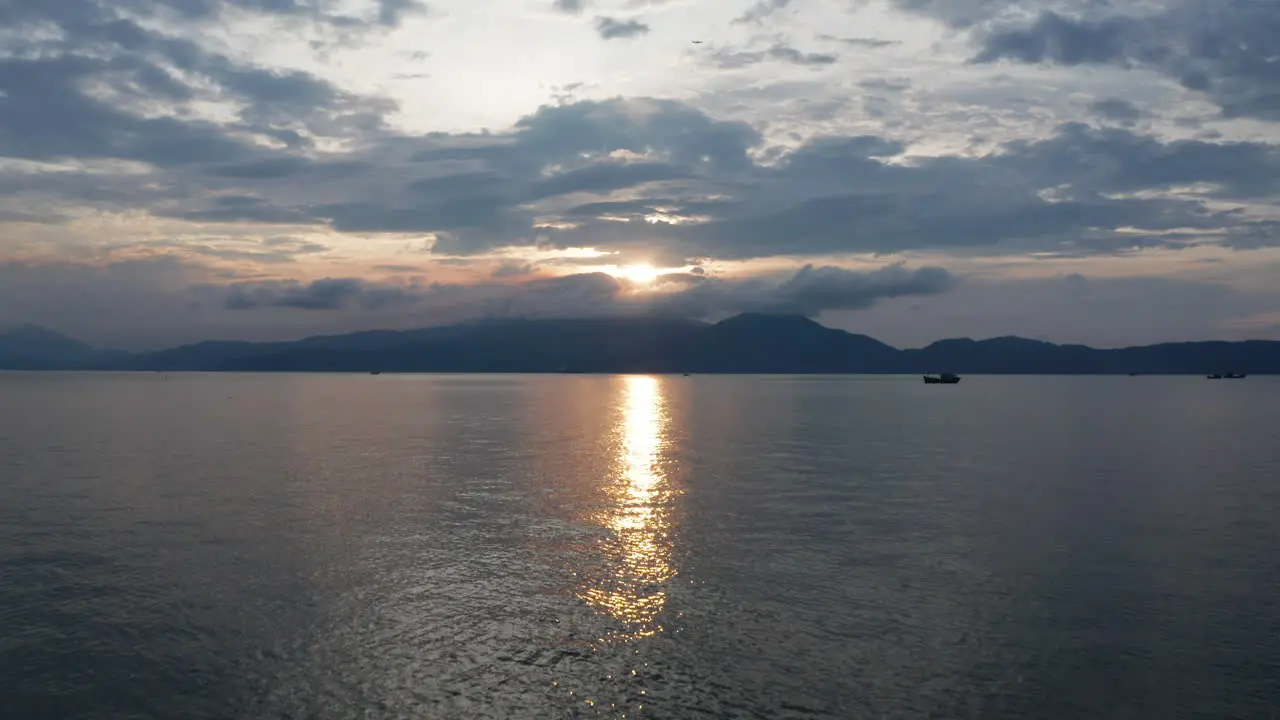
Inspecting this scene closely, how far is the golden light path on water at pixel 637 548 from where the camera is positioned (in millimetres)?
29531

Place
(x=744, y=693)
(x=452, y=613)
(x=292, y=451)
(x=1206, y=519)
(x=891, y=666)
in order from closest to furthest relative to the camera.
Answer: (x=744, y=693)
(x=891, y=666)
(x=452, y=613)
(x=1206, y=519)
(x=292, y=451)

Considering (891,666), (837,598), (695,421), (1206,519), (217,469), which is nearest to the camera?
(891,666)

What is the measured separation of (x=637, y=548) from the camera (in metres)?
39.4

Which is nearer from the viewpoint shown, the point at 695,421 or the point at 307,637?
the point at 307,637

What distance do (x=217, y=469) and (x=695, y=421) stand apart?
3265 inches

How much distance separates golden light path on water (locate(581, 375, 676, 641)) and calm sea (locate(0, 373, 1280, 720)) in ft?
0.77

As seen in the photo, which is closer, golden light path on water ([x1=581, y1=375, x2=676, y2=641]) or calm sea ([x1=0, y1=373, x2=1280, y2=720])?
calm sea ([x1=0, y1=373, x2=1280, y2=720])

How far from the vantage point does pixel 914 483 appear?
62.1 m

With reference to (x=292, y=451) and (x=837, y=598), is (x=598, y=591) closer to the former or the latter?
(x=837, y=598)

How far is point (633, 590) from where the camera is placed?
32.1 metres

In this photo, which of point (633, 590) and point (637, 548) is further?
point (637, 548)

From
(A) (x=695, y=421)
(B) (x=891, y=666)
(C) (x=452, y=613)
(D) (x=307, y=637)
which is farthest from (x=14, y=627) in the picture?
(A) (x=695, y=421)

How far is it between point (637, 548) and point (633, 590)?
7.28 m

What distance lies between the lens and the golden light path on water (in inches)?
1163
